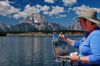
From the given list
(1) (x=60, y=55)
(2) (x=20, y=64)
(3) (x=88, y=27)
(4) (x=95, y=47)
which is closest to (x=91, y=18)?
(3) (x=88, y=27)

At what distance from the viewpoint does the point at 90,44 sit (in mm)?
7137

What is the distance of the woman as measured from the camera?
6957mm

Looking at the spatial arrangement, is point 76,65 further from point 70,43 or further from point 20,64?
point 20,64

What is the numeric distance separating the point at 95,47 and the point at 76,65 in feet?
3.00

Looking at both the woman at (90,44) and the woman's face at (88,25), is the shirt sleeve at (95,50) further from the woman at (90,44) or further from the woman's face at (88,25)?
the woman's face at (88,25)

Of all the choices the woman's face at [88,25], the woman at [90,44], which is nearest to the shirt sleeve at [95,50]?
the woman at [90,44]

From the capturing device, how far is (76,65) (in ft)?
25.4

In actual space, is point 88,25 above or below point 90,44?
above

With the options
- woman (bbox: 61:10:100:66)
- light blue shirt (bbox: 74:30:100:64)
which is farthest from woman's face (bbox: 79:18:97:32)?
light blue shirt (bbox: 74:30:100:64)

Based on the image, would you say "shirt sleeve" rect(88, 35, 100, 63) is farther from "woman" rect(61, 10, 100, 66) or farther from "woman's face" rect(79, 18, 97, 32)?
"woman's face" rect(79, 18, 97, 32)

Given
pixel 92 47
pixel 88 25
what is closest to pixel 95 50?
pixel 92 47

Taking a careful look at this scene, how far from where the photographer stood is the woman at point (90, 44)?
22.8ft

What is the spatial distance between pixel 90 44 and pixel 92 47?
0.12m

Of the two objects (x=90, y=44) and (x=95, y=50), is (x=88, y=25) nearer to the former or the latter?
(x=90, y=44)
